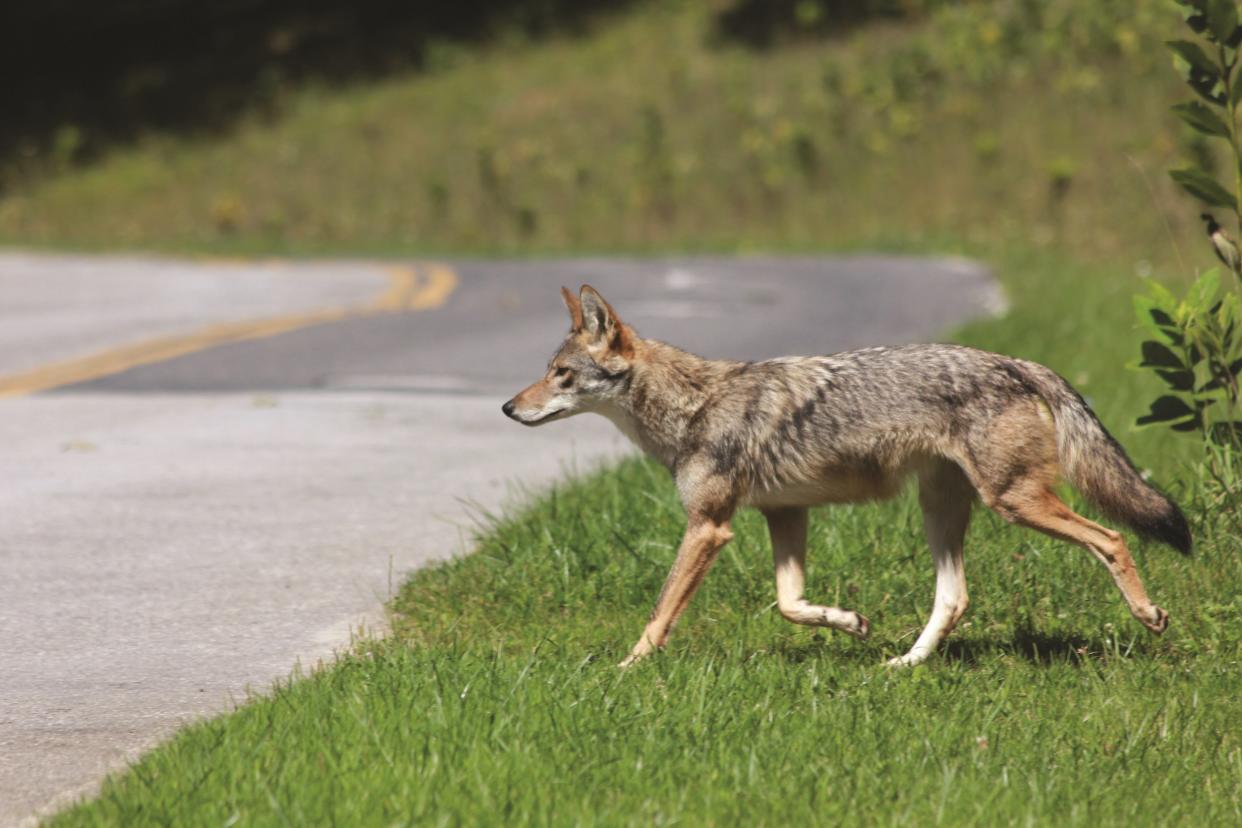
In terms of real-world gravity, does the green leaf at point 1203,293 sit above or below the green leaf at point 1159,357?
above

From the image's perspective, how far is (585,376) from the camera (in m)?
6.11

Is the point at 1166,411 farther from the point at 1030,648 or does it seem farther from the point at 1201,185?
the point at 1030,648

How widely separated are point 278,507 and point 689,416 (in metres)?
2.88

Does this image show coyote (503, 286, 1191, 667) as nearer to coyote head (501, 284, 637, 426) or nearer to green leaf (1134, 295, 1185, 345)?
coyote head (501, 284, 637, 426)

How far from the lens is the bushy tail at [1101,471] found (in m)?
5.73

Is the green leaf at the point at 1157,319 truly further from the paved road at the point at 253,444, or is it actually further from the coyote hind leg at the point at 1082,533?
the paved road at the point at 253,444

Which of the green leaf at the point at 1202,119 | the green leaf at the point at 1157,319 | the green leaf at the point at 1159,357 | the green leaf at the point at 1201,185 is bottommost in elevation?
the green leaf at the point at 1159,357

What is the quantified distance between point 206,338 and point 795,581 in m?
9.63

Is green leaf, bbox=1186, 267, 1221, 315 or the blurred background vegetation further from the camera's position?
the blurred background vegetation

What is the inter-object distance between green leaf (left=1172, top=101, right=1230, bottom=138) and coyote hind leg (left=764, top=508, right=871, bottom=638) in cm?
201

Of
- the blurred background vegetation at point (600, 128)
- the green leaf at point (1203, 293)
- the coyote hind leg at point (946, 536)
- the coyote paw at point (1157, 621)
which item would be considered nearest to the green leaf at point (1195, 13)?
the green leaf at point (1203, 293)

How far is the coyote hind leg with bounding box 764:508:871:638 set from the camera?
19.0 ft

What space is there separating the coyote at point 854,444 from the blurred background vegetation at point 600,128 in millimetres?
15794

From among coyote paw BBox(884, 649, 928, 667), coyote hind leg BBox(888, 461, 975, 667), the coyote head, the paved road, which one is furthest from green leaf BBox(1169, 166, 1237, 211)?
the paved road
